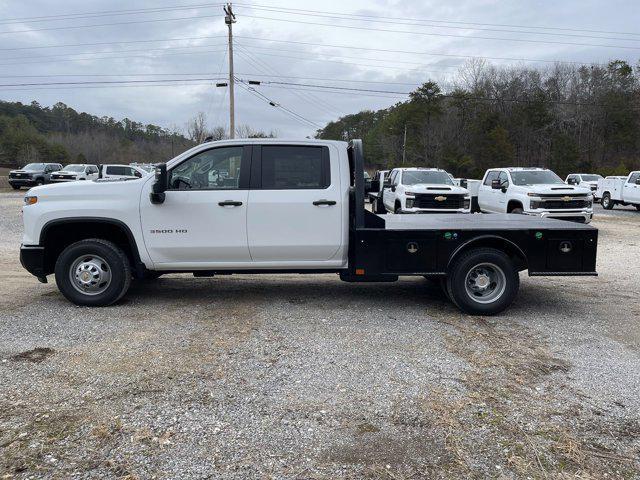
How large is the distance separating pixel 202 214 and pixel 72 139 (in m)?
93.8

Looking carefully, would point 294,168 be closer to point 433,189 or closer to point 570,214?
point 433,189

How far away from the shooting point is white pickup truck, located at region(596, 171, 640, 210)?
79.7 ft

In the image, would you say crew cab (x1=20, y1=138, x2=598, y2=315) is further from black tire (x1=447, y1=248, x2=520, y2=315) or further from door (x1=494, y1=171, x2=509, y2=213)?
door (x1=494, y1=171, x2=509, y2=213)

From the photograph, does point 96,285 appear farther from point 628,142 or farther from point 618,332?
point 628,142

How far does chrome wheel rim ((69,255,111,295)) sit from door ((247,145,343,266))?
183 cm

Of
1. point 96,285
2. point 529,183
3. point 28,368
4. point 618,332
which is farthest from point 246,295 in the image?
point 529,183

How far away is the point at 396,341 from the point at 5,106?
109 m

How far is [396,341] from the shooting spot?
549cm

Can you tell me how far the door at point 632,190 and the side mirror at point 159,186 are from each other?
23.9 m

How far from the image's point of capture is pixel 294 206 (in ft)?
20.9

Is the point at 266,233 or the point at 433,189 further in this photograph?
the point at 433,189

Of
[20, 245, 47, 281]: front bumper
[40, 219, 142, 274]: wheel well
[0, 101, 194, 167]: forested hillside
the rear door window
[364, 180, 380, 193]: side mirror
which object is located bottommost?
[20, 245, 47, 281]: front bumper

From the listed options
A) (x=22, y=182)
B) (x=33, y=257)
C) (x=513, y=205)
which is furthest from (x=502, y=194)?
(x=22, y=182)

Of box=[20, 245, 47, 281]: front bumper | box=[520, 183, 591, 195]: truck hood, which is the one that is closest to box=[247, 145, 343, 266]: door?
box=[20, 245, 47, 281]: front bumper
